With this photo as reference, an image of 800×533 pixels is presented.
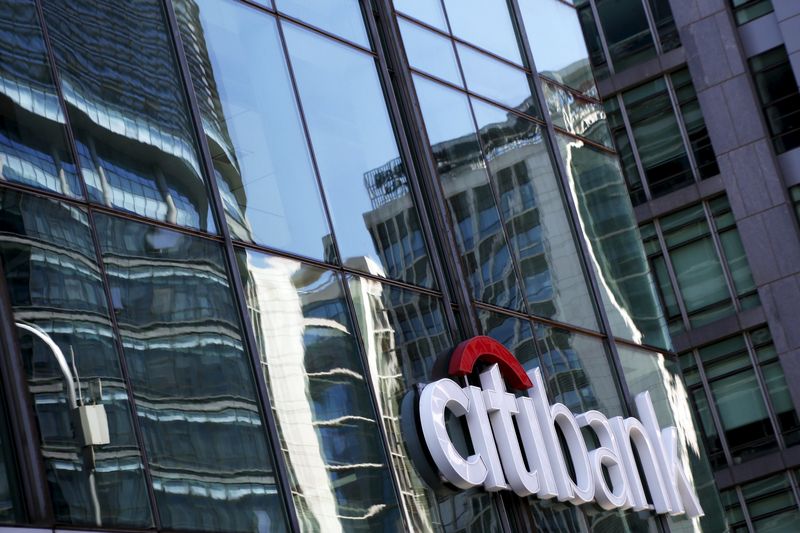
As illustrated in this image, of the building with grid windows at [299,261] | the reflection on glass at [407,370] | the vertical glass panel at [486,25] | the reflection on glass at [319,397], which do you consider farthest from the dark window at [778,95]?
the reflection on glass at [319,397]

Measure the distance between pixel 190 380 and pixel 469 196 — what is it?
26.1 feet

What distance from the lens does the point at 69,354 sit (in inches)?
500

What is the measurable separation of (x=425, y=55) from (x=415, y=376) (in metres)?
5.86

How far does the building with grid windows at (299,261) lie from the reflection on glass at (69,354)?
0.9 inches

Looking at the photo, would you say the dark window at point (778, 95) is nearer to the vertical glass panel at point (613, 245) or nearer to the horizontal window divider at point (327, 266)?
the vertical glass panel at point (613, 245)

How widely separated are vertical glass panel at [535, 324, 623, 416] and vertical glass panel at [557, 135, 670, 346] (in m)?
1.05

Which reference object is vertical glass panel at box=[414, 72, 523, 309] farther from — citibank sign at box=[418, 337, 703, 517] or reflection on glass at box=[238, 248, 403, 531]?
reflection on glass at box=[238, 248, 403, 531]

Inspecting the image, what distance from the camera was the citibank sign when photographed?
17.2m

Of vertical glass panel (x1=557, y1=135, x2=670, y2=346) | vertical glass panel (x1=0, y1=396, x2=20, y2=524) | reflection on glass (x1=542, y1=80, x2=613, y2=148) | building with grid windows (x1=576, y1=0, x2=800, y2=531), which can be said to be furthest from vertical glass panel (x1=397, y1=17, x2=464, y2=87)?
building with grid windows (x1=576, y1=0, x2=800, y2=531)

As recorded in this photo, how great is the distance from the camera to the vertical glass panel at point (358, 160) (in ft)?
58.6

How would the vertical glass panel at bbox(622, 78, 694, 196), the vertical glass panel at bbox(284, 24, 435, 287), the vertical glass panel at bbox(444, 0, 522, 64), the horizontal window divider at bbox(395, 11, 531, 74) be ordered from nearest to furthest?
the vertical glass panel at bbox(284, 24, 435, 287), the horizontal window divider at bbox(395, 11, 531, 74), the vertical glass panel at bbox(444, 0, 522, 64), the vertical glass panel at bbox(622, 78, 694, 196)

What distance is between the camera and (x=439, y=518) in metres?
17.0

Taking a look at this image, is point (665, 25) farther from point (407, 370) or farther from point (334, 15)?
point (407, 370)

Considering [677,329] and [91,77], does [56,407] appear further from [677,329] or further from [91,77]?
[677,329]
